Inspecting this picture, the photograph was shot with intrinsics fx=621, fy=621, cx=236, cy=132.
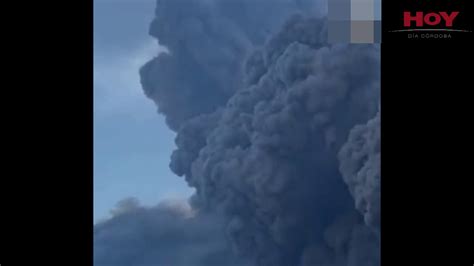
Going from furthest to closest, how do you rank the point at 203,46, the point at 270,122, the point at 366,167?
the point at 203,46
the point at 270,122
the point at 366,167

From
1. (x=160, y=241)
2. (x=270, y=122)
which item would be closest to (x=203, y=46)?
(x=270, y=122)

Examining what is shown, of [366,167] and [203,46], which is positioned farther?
[203,46]

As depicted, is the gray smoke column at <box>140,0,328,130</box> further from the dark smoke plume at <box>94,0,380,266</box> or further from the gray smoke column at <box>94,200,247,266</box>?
the gray smoke column at <box>94,200,247,266</box>

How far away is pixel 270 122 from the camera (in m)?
5.82

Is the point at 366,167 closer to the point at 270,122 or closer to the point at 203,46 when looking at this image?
the point at 270,122

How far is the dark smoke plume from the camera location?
18.9ft

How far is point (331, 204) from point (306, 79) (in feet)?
3.93

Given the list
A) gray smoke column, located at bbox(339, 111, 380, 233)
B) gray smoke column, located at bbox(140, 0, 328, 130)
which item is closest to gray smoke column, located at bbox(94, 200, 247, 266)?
gray smoke column, located at bbox(140, 0, 328, 130)

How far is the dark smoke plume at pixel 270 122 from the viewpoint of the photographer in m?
5.75

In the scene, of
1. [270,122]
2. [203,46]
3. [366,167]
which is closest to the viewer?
[366,167]
